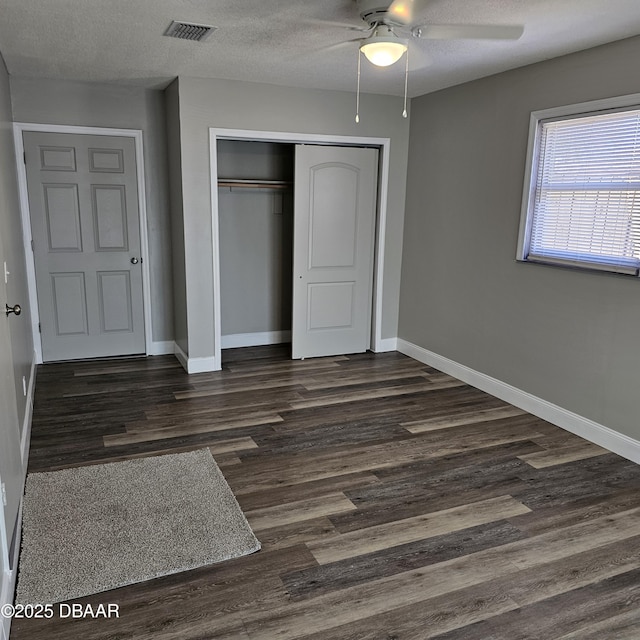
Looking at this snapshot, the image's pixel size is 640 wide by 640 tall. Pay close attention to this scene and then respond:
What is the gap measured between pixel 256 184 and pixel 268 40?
83.0 inches

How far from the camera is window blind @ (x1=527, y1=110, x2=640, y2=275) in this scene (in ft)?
11.0

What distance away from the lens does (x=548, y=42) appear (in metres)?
3.38

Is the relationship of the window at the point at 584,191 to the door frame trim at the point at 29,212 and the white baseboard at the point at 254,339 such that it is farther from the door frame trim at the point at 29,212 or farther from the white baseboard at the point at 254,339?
the door frame trim at the point at 29,212

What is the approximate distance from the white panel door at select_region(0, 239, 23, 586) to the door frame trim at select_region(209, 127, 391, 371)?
2403 mm

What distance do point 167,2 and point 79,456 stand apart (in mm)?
2629

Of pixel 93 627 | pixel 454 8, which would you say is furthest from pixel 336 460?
pixel 454 8

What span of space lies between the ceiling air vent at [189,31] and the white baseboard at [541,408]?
3.34 meters

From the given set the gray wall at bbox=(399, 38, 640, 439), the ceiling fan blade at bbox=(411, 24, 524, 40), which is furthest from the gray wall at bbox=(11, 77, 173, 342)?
the ceiling fan blade at bbox=(411, 24, 524, 40)

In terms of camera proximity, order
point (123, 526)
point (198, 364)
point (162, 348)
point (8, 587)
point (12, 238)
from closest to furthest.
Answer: point (8, 587) < point (123, 526) < point (12, 238) < point (198, 364) < point (162, 348)

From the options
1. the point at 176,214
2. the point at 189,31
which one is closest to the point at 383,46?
the point at 189,31

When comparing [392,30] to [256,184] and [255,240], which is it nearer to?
[256,184]

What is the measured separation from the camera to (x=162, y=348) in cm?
557

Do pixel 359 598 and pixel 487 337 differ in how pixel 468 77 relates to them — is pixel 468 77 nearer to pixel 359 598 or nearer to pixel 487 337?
pixel 487 337

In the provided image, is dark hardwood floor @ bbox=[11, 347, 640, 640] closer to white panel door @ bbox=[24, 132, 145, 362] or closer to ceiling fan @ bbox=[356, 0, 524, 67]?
white panel door @ bbox=[24, 132, 145, 362]
